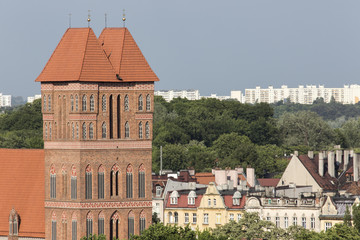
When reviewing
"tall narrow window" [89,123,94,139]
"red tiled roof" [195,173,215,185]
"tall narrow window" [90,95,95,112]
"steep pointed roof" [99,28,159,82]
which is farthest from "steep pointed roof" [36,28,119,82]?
"red tiled roof" [195,173,215,185]

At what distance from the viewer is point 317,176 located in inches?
5315

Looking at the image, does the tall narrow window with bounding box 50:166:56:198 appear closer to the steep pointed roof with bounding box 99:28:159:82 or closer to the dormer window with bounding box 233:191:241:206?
the steep pointed roof with bounding box 99:28:159:82

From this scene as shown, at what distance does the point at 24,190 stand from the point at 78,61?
8647 mm

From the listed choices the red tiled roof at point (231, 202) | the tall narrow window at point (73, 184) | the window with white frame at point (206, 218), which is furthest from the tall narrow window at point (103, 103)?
the window with white frame at point (206, 218)

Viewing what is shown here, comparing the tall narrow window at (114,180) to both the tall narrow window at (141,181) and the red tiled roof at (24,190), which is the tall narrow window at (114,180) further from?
the red tiled roof at (24,190)

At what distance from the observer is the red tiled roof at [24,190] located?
8725cm

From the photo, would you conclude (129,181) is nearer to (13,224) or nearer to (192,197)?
(13,224)

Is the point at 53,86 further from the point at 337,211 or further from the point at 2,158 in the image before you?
the point at 337,211

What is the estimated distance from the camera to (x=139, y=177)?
86188 millimetres

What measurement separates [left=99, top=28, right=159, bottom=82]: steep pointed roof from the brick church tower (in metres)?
0.06

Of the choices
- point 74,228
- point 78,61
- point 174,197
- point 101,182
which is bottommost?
point 74,228

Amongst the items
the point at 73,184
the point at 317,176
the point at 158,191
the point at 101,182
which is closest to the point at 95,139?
the point at 101,182

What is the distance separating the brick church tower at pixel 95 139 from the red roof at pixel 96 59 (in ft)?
0.18

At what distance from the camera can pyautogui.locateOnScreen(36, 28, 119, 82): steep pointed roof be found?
3346 inches
